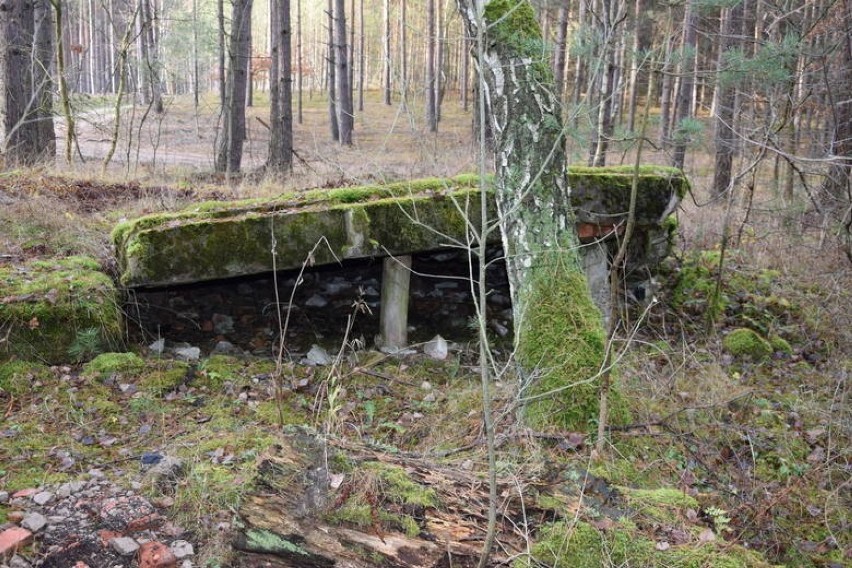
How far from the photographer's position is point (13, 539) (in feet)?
8.12

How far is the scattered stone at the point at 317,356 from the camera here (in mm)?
5285

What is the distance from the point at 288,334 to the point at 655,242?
12.1 ft

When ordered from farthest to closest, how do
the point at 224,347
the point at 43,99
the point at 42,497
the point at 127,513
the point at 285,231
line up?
the point at 43,99 < the point at 224,347 < the point at 285,231 < the point at 42,497 < the point at 127,513

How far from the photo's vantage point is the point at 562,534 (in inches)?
104

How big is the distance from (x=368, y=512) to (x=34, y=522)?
4.34 feet

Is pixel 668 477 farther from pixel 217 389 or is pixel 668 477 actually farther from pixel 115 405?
pixel 115 405

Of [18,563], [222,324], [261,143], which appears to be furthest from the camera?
[261,143]

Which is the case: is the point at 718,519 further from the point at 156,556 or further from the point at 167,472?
the point at 167,472

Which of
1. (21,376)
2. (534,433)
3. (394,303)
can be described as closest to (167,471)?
(21,376)

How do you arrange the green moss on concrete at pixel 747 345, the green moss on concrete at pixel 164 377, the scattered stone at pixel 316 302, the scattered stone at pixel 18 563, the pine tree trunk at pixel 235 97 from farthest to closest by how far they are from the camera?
the pine tree trunk at pixel 235 97 → the green moss on concrete at pixel 747 345 → the scattered stone at pixel 316 302 → the green moss on concrete at pixel 164 377 → the scattered stone at pixel 18 563

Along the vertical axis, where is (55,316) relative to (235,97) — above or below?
below

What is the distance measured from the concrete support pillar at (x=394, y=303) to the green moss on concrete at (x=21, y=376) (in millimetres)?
2531

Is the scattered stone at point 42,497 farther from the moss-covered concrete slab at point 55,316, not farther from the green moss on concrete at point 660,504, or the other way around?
the green moss on concrete at point 660,504

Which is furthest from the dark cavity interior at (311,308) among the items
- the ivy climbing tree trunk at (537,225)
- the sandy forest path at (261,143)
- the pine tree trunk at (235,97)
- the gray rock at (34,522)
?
the pine tree trunk at (235,97)
